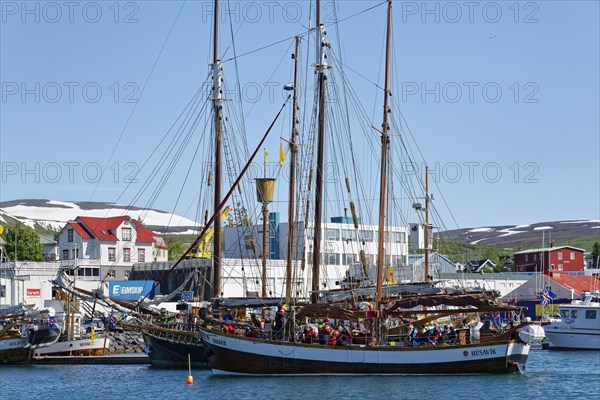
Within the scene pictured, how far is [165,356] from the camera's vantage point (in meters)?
72.4

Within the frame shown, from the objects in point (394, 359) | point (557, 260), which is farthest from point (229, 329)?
point (557, 260)

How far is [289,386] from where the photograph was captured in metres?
56.6

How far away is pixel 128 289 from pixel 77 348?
35.0 meters

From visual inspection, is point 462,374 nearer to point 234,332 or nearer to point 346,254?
point 234,332

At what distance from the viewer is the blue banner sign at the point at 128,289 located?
112750mm

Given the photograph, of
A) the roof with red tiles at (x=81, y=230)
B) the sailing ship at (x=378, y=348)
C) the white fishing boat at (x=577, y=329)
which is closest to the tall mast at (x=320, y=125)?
the sailing ship at (x=378, y=348)

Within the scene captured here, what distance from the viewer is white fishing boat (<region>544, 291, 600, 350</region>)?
9375 centimetres

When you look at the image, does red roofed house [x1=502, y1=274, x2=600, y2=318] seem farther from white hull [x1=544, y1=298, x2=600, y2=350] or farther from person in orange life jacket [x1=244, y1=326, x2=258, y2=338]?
person in orange life jacket [x1=244, y1=326, x2=258, y2=338]

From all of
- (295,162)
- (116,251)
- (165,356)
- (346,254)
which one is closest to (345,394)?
(295,162)

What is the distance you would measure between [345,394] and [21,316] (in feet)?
117

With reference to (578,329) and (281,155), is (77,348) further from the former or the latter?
(578,329)

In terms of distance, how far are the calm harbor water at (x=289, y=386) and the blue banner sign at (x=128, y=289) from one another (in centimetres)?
4266

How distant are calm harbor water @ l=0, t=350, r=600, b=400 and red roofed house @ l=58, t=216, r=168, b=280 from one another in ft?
246

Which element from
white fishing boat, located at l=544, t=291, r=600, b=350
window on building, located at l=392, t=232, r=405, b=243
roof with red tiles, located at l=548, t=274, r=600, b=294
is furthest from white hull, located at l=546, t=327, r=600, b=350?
window on building, located at l=392, t=232, r=405, b=243
